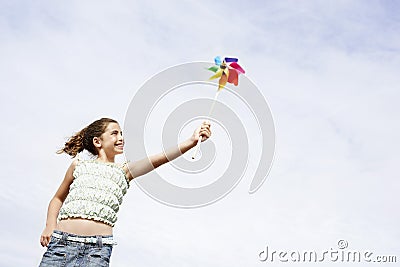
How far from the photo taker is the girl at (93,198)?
12.4ft

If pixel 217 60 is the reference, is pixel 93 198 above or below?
below

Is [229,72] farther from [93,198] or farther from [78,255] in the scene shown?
[78,255]

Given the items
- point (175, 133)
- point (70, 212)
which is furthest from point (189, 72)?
point (70, 212)

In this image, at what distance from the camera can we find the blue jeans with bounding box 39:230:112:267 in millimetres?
3762

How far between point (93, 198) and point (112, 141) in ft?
1.98

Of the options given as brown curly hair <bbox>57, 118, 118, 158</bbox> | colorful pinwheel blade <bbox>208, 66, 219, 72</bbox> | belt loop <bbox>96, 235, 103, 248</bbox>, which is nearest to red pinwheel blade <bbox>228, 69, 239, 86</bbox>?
colorful pinwheel blade <bbox>208, 66, 219, 72</bbox>

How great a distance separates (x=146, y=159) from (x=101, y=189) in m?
0.42

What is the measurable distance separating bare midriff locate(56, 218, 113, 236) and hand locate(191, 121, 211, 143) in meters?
0.92

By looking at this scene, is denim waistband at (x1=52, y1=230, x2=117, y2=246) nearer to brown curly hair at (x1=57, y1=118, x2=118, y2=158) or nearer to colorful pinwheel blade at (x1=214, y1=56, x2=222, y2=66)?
brown curly hair at (x1=57, y1=118, x2=118, y2=158)

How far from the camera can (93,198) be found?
392 centimetres

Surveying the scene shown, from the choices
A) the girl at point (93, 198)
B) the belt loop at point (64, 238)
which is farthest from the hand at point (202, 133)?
the belt loop at point (64, 238)

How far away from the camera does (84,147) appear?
14.9ft

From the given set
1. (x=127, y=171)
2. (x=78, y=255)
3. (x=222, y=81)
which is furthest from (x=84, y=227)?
(x=222, y=81)

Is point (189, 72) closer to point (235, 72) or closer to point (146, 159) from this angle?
point (235, 72)
